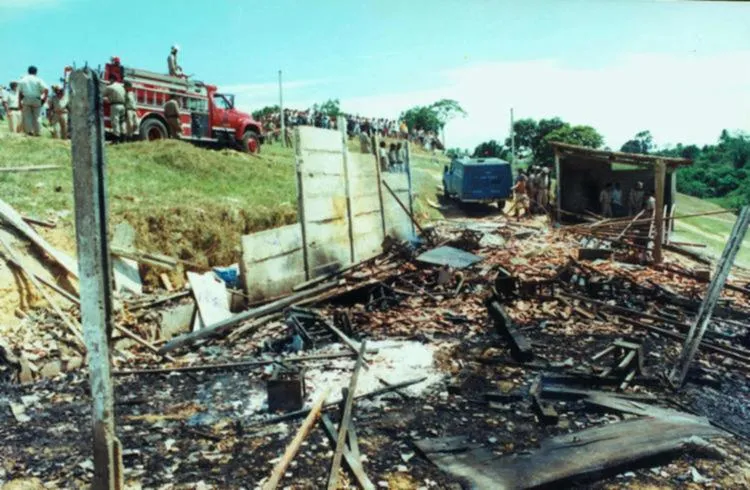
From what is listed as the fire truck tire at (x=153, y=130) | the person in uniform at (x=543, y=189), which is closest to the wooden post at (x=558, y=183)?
the person in uniform at (x=543, y=189)

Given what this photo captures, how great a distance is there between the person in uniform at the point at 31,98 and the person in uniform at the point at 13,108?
0.42 metres

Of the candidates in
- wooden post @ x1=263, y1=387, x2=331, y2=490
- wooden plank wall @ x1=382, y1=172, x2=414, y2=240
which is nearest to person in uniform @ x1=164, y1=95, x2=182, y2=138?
wooden plank wall @ x1=382, y1=172, x2=414, y2=240

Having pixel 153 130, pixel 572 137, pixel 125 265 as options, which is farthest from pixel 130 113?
pixel 572 137

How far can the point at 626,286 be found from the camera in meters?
11.2

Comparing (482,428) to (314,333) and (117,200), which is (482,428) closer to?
(314,333)

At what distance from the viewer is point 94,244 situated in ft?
9.48

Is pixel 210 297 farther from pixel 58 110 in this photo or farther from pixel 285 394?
pixel 58 110

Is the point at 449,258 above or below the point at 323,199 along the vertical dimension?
below

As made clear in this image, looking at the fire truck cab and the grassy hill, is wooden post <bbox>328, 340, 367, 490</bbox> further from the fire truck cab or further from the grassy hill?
the fire truck cab

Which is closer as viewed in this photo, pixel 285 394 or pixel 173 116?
pixel 285 394

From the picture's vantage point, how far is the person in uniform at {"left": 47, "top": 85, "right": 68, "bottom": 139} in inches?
662

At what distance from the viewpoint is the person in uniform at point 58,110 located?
662 inches

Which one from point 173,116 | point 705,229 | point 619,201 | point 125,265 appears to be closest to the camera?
point 125,265

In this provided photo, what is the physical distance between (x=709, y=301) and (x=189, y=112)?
692 inches
